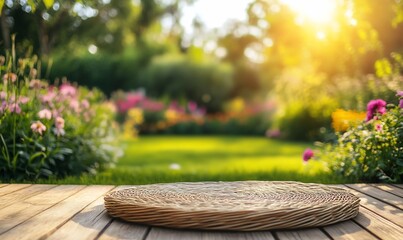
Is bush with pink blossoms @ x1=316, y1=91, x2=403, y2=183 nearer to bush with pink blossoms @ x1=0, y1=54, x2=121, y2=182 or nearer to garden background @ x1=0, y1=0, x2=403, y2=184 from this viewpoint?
garden background @ x1=0, y1=0, x2=403, y2=184

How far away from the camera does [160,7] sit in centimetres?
2459

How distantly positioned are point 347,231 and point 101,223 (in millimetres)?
1013

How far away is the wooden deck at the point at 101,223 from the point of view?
1954mm

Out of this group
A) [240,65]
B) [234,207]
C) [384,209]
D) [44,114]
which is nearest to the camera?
[234,207]

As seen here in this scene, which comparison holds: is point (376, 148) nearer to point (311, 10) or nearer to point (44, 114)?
point (44, 114)

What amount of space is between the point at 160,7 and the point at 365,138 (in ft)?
71.1

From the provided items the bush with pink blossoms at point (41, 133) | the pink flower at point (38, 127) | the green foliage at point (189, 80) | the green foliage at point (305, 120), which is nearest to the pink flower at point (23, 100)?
the bush with pink blossoms at point (41, 133)

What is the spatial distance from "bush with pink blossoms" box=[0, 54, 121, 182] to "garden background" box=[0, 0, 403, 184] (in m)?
0.01

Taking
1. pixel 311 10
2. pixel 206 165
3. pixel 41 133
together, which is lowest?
pixel 206 165

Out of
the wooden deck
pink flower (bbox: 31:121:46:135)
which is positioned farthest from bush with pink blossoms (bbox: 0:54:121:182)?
the wooden deck

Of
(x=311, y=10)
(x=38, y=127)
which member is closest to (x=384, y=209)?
(x=38, y=127)

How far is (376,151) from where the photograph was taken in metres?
3.86

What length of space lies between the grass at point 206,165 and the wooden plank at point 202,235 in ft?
6.25

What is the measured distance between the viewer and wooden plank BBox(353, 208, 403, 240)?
6.45 feet
